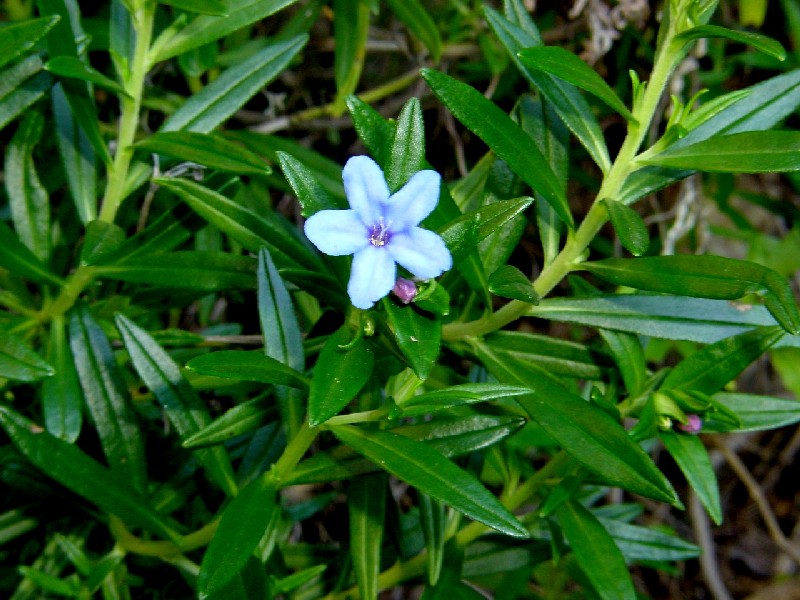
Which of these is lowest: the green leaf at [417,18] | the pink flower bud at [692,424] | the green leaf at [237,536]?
the green leaf at [237,536]

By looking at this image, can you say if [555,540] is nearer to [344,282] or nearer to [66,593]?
[344,282]

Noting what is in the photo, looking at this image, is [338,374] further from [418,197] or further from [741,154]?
[741,154]

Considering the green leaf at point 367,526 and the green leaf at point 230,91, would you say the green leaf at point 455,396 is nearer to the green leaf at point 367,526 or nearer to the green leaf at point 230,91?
A: the green leaf at point 367,526

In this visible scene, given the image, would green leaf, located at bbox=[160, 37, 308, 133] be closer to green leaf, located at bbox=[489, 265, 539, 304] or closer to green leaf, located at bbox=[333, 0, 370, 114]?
green leaf, located at bbox=[333, 0, 370, 114]

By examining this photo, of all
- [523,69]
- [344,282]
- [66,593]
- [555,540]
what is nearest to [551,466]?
[555,540]

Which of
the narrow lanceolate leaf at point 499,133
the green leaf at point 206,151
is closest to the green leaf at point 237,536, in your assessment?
the green leaf at point 206,151

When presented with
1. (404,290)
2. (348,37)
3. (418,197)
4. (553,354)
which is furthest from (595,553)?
(348,37)
